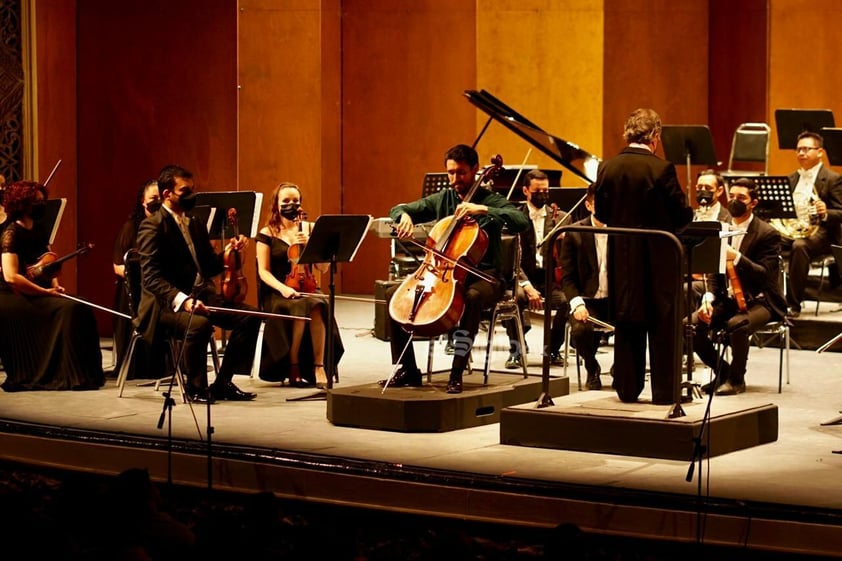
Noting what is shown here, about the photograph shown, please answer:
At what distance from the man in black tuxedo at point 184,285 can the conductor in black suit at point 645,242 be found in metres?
2.11

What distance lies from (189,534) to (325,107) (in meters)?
8.42

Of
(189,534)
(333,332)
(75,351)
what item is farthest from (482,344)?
(189,534)

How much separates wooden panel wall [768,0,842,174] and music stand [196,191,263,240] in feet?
17.6

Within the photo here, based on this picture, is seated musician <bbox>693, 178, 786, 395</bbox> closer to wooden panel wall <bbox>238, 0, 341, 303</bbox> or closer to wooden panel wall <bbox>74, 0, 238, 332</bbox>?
wooden panel wall <bbox>238, 0, 341, 303</bbox>

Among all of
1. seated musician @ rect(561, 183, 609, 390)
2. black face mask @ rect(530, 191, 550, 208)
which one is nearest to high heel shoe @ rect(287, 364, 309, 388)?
seated musician @ rect(561, 183, 609, 390)

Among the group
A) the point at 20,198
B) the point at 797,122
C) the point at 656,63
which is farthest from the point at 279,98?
the point at 797,122

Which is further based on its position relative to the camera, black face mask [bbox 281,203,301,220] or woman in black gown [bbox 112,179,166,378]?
woman in black gown [bbox 112,179,166,378]

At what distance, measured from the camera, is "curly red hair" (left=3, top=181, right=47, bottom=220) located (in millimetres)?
7371

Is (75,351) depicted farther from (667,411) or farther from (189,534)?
(189,534)

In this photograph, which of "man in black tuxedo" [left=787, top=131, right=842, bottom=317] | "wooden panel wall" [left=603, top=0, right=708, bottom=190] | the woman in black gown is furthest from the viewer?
"wooden panel wall" [left=603, top=0, right=708, bottom=190]

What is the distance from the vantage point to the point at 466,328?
6.55 metres

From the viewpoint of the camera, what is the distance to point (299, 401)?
7.12 meters

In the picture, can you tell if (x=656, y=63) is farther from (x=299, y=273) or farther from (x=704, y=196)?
(x=299, y=273)

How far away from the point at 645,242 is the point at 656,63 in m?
5.71
